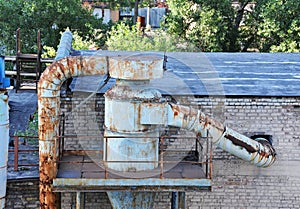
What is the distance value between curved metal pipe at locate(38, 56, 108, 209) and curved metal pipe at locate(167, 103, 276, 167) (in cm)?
145

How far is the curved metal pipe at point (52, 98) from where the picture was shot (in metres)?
9.45

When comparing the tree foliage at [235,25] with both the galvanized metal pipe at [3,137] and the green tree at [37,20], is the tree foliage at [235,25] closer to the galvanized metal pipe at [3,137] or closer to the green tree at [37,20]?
the green tree at [37,20]

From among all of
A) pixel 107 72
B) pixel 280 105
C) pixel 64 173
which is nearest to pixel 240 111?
pixel 280 105

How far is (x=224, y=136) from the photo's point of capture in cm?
1024

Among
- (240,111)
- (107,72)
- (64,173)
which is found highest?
(107,72)

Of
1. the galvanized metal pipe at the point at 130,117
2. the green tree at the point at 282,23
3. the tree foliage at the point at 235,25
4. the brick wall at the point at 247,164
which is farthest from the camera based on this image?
the tree foliage at the point at 235,25

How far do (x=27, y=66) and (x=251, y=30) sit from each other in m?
10.2

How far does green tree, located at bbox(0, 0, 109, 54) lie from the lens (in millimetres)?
24578

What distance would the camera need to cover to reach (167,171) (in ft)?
32.3

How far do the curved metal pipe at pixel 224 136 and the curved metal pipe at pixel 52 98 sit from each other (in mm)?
1452

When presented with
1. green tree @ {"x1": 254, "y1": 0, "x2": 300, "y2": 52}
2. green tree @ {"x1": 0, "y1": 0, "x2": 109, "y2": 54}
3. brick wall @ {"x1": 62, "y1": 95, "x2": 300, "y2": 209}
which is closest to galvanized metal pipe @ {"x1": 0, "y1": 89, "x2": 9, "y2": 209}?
brick wall @ {"x1": 62, "y1": 95, "x2": 300, "y2": 209}

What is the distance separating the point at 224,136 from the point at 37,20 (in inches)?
648

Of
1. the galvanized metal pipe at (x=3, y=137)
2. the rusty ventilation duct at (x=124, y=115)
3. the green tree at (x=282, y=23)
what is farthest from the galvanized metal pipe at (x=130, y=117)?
the green tree at (x=282, y=23)

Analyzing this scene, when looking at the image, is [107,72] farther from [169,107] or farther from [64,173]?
[64,173]
